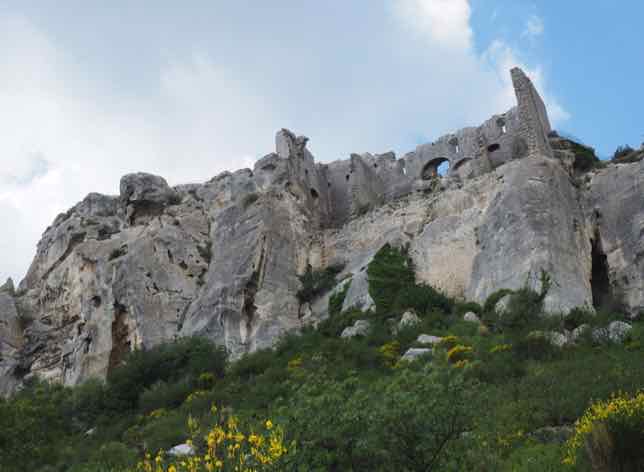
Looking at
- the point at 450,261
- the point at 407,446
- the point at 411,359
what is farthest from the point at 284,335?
the point at 407,446

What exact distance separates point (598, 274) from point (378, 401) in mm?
21482

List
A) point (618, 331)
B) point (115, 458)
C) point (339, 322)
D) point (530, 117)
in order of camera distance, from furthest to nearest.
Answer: point (530, 117) → point (339, 322) → point (618, 331) → point (115, 458)

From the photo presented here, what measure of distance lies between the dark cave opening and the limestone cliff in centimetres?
7

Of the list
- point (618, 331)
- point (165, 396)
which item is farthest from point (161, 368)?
point (618, 331)

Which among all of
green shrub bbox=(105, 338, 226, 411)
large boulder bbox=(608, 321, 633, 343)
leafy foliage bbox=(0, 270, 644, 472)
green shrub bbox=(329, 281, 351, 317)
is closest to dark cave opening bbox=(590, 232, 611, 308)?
leafy foliage bbox=(0, 270, 644, 472)

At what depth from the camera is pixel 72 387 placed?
3344 centimetres

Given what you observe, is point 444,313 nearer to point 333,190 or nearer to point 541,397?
point 541,397

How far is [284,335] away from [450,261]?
22.1ft

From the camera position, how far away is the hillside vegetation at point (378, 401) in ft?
32.5

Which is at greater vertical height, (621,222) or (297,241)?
(297,241)

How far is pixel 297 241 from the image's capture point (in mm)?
35594

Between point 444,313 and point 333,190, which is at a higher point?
point 333,190

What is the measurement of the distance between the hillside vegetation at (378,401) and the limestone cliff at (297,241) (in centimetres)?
163

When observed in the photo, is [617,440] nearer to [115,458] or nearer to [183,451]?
[183,451]
